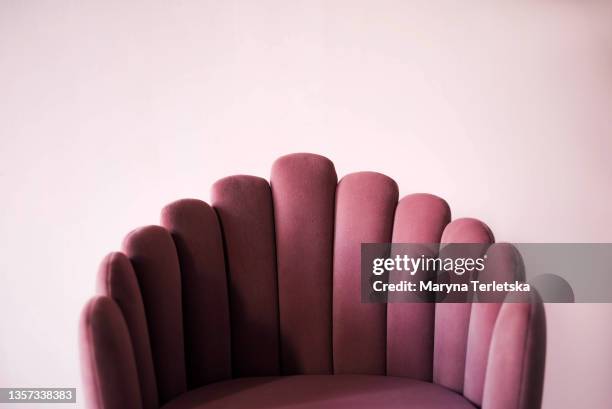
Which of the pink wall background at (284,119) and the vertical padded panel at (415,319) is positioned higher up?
the pink wall background at (284,119)

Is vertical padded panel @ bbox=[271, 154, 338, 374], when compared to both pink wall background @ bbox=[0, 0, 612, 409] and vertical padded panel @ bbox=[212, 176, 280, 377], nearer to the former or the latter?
vertical padded panel @ bbox=[212, 176, 280, 377]

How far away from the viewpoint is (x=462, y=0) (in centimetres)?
163

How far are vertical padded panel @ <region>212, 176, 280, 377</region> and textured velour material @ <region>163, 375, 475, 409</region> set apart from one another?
0.27ft

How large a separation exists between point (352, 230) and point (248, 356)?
13.0 inches

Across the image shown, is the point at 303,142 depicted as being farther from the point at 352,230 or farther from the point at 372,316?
the point at 372,316

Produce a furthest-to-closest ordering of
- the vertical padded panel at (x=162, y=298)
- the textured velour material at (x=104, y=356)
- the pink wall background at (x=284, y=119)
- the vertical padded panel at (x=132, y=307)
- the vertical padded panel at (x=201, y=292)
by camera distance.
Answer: the pink wall background at (x=284, y=119), the vertical padded panel at (x=201, y=292), the vertical padded panel at (x=162, y=298), the vertical padded panel at (x=132, y=307), the textured velour material at (x=104, y=356)

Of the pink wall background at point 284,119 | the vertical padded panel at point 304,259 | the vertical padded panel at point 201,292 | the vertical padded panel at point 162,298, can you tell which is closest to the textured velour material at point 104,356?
the vertical padded panel at point 162,298

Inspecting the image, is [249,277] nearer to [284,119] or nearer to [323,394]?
[323,394]

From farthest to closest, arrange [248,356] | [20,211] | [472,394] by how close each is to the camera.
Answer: [20,211]
[248,356]
[472,394]

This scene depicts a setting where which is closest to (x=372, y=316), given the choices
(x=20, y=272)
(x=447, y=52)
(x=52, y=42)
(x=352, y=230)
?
(x=352, y=230)

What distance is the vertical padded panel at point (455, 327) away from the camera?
1173mm

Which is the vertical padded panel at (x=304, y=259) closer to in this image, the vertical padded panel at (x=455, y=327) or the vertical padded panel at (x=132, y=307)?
the vertical padded panel at (x=455, y=327)

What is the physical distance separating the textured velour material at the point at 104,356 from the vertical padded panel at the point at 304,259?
0.46m

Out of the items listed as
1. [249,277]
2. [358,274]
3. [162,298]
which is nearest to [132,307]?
[162,298]
